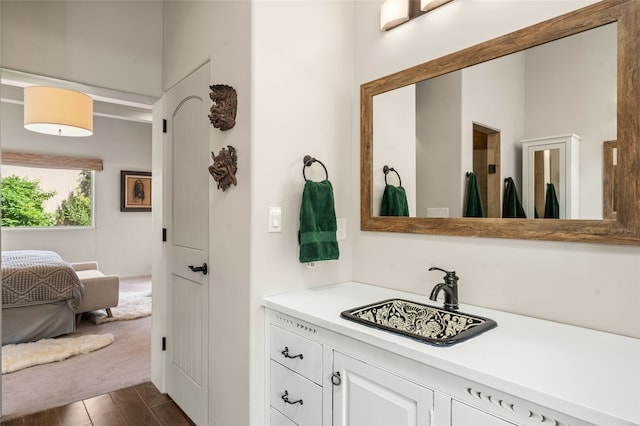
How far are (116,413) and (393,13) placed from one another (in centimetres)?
287

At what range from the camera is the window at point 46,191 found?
5.61m

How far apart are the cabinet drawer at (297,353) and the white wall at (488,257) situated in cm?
63

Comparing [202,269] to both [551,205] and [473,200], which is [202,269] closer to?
[473,200]

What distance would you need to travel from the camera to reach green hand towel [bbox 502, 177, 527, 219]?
148cm

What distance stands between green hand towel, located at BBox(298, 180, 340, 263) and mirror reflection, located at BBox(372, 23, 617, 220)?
0.32 m

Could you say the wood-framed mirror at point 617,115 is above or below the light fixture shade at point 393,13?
below

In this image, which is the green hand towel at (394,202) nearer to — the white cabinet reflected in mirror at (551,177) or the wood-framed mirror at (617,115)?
the wood-framed mirror at (617,115)

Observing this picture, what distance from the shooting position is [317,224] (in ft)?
6.01

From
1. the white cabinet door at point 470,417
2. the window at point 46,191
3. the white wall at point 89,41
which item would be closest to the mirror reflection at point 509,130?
the white cabinet door at point 470,417

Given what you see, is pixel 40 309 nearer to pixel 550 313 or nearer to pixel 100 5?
pixel 100 5

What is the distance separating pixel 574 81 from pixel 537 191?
1.40 feet

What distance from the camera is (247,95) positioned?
173 cm

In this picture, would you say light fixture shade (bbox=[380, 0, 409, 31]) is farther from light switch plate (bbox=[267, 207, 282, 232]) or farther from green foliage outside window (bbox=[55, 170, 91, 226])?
green foliage outside window (bbox=[55, 170, 91, 226])

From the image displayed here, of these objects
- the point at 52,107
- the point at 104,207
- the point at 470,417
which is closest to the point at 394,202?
the point at 470,417
